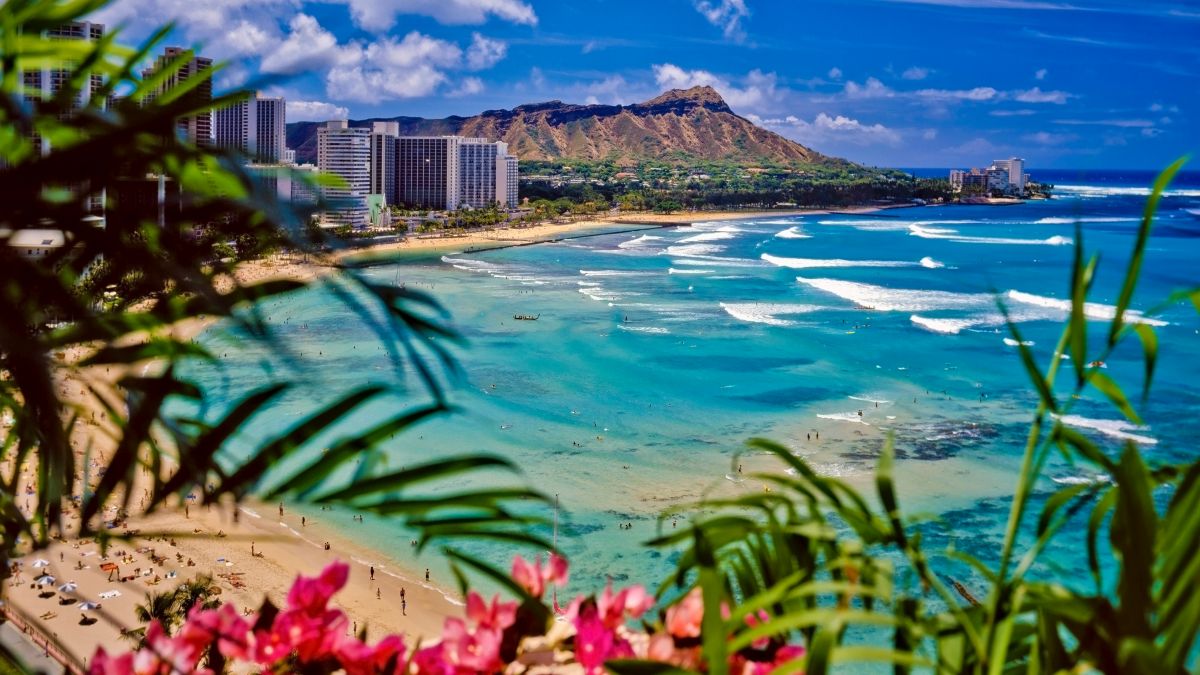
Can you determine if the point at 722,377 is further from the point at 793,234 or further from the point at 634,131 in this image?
the point at 634,131

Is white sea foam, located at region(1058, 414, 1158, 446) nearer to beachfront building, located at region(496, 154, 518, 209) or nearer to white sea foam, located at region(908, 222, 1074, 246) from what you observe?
white sea foam, located at region(908, 222, 1074, 246)

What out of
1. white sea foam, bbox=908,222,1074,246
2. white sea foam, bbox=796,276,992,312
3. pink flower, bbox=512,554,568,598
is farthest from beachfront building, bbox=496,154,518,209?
pink flower, bbox=512,554,568,598

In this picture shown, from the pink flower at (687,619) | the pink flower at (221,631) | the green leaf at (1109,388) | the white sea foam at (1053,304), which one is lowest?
the white sea foam at (1053,304)

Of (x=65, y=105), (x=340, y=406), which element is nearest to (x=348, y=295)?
(x=340, y=406)

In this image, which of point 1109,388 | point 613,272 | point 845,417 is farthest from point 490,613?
point 613,272

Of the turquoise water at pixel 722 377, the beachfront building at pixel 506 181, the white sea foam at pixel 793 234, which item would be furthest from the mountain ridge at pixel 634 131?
the turquoise water at pixel 722 377

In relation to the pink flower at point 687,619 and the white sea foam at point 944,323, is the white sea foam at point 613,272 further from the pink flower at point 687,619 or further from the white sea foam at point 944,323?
the pink flower at point 687,619

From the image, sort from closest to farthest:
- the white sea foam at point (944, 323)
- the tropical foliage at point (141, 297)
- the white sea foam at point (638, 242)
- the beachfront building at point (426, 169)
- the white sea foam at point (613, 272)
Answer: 1. the tropical foliage at point (141, 297)
2. the white sea foam at point (944, 323)
3. the white sea foam at point (613, 272)
4. the white sea foam at point (638, 242)
5. the beachfront building at point (426, 169)

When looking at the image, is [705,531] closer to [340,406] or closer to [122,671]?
[340,406]
